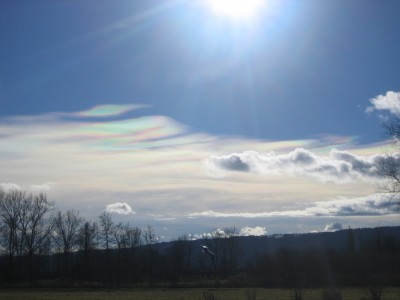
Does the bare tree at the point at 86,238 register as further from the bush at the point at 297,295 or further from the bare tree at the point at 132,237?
the bush at the point at 297,295

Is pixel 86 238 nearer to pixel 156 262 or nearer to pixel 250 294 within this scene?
pixel 156 262

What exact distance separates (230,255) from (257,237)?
67873 millimetres

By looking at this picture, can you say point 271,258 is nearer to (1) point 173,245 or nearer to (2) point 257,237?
(1) point 173,245

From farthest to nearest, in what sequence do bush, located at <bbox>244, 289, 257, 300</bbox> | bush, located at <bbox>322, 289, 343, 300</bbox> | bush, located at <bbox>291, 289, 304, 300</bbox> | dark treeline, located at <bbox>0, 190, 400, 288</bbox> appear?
dark treeline, located at <bbox>0, 190, 400, 288</bbox>
bush, located at <bbox>291, 289, 304, 300</bbox>
bush, located at <bbox>244, 289, 257, 300</bbox>
bush, located at <bbox>322, 289, 343, 300</bbox>

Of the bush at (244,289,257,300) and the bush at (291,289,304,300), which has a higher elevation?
the bush at (244,289,257,300)

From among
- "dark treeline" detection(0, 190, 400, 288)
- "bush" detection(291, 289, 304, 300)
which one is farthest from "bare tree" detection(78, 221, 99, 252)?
"bush" detection(291, 289, 304, 300)

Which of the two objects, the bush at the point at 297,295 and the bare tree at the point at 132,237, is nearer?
the bush at the point at 297,295

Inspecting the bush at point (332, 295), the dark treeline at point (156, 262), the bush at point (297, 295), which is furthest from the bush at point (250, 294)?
the dark treeline at point (156, 262)

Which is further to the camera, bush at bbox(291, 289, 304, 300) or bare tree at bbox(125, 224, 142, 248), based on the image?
bare tree at bbox(125, 224, 142, 248)

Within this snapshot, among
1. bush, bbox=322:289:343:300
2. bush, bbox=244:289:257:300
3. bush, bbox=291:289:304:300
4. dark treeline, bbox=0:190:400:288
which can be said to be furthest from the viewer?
dark treeline, bbox=0:190:400:288

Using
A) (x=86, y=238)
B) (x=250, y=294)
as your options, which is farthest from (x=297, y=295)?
(x=86, y=238)

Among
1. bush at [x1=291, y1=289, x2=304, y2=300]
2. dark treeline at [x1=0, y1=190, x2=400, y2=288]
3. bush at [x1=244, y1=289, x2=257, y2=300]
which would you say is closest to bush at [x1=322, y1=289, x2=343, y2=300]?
bush at [x1=291, y1=289, x2=304, y2=300]

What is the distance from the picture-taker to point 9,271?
80.9 metres

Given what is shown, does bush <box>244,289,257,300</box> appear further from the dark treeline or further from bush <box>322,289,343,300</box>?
the dark treeline
